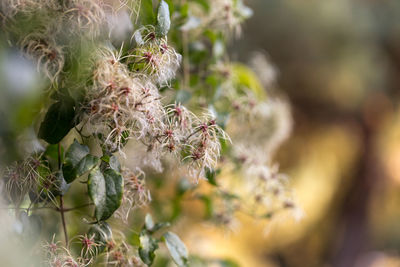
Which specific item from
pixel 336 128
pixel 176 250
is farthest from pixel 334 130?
pixel 176 250

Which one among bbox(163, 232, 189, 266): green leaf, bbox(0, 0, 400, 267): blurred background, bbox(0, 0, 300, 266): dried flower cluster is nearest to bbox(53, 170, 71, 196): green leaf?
bbox(0, 0, 300, 266): dried flower cluster

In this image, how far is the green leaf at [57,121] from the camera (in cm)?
32

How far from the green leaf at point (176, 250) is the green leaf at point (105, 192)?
92 mm

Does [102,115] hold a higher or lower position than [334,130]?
lower

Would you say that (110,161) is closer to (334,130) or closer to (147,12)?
(147,12)

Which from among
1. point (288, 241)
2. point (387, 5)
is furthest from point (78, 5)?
point (288, 241)

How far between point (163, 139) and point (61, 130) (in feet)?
0.25

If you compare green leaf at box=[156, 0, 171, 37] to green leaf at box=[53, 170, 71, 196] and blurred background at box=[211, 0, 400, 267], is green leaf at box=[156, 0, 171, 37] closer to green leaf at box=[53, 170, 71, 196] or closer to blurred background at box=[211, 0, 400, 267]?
green leaf at box=[53, 170, 71, 196]

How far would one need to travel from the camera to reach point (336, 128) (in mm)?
2152

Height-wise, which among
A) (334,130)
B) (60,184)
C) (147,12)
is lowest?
(60,184)

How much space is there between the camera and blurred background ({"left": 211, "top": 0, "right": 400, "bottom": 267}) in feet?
5.74

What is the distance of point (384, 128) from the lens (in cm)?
205

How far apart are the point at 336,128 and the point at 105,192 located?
198 cm

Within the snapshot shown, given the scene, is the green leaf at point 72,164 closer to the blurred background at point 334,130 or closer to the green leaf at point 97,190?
the green leaf at point 97,190
